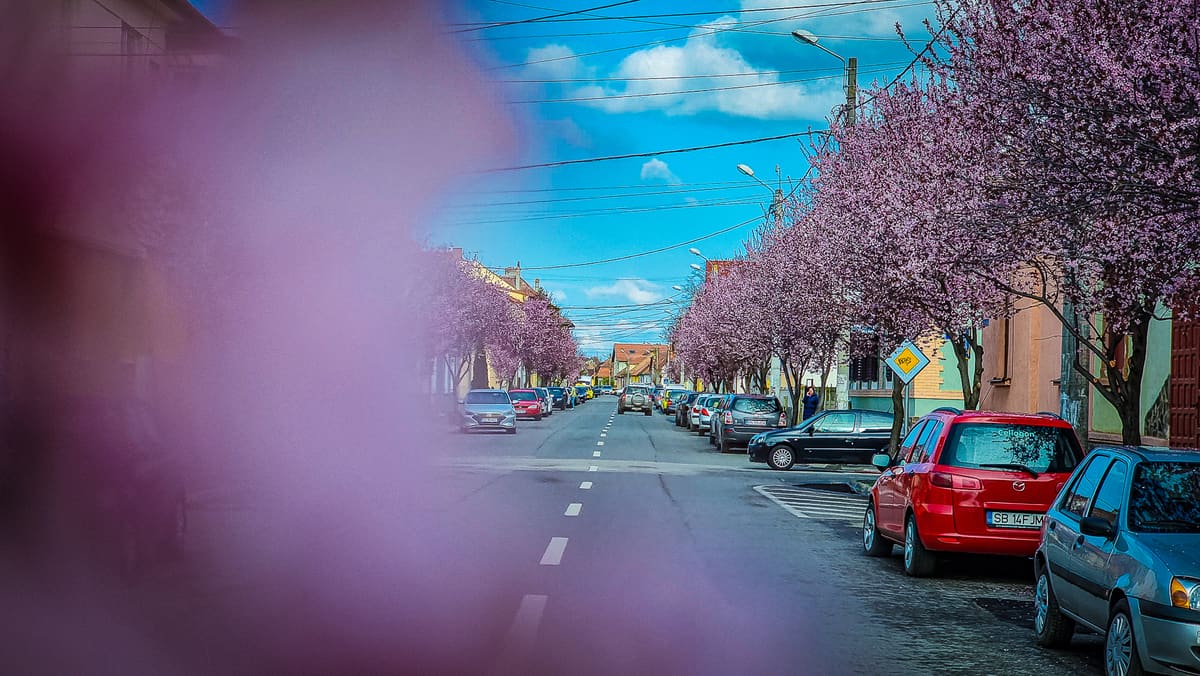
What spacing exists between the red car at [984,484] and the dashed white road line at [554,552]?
3.23 m

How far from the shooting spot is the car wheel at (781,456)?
29.1 m

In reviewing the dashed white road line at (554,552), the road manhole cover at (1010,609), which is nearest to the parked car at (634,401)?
the dashed white road line at (554,552)

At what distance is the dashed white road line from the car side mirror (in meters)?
5.11

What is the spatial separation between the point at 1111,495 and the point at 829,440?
71.0 feet

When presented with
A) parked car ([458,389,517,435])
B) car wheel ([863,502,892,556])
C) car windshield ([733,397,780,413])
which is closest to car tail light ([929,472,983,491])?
car wheel ([863,502,892,556])

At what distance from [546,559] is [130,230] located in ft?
48.0

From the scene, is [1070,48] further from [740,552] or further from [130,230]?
[130,230]

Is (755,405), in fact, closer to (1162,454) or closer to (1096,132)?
(1096,132)

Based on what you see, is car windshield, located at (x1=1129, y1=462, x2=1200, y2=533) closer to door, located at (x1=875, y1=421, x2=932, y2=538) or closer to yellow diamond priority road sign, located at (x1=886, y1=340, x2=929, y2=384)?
door, located at (x1=875, y1=421, x2=932, y2=538)

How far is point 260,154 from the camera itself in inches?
936

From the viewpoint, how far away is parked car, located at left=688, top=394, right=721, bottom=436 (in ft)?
154

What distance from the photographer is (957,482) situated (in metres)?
11.2

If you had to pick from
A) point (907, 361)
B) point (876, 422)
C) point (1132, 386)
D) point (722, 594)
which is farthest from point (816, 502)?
point (722, 594)

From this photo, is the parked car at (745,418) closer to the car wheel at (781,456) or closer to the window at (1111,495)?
the car wheel at (781,456)
